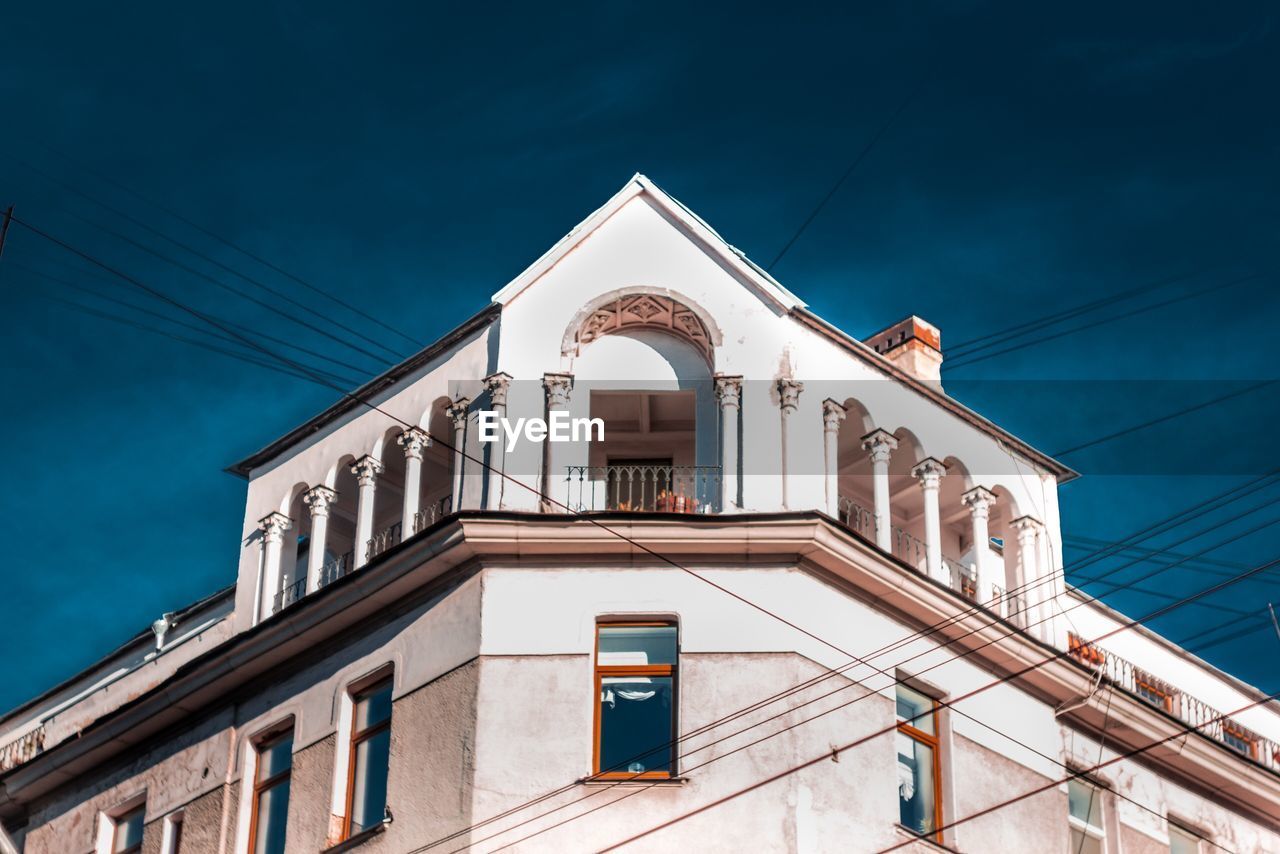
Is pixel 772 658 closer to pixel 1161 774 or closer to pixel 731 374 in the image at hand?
pixel 731 374

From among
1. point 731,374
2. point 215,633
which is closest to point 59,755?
point 215,633

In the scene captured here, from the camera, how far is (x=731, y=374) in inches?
1502

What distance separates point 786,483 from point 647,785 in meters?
5.29

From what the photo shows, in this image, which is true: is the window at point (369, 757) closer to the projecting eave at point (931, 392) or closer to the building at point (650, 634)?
the building at point (650, 634)

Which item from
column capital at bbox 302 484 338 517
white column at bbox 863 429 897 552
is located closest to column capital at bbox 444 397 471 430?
column capital at bbox 302 484 338 517

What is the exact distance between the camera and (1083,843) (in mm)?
39000

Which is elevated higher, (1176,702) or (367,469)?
(367,469)

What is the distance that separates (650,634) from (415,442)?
5479 millimetres

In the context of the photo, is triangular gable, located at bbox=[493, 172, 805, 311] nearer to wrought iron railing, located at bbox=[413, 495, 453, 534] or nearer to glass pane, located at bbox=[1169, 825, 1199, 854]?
wrought iron railing, located at bbox=[413, 495, 453, 534]

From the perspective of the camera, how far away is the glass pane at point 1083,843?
3872 centimetres

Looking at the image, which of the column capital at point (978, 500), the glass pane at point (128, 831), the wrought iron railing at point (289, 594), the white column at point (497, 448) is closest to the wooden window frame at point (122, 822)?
the glass pane at point (128, 831)

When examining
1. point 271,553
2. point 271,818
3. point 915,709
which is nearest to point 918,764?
point 915,709

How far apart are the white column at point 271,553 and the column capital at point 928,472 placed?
→ 9.97 meters

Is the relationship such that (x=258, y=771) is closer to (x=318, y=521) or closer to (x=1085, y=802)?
(x=318, y=521)
